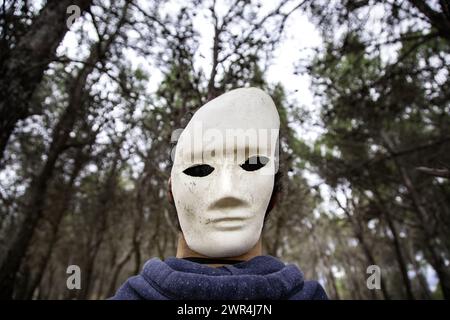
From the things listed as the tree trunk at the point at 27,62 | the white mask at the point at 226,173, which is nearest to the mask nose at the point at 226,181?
the white mask at the point at 226,173

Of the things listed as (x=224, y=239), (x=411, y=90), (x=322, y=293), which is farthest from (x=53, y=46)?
(x=411, y=90)

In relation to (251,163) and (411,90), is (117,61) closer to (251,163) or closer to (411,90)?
(251,163)

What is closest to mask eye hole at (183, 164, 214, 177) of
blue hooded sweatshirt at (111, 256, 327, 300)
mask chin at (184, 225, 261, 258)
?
mask chin at (184, 225, 261, 258)

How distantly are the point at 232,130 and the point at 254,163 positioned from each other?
236 millimetres

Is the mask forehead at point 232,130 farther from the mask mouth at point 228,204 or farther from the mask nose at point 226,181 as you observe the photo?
the mask mouth at point 228,204

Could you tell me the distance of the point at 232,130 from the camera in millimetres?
1852

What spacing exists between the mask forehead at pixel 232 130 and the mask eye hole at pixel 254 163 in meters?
0.03

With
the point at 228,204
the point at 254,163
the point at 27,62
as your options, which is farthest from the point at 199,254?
the point at 27,62

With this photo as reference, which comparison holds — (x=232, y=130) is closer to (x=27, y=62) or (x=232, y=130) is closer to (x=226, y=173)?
(x=226, y=173)

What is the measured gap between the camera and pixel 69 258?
15305mm
